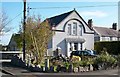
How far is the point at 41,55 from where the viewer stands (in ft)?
77.3

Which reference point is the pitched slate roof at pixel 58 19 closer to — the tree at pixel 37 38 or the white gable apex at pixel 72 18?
the white gable apex at pixel 72 18

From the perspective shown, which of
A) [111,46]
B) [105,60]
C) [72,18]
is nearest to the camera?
[105,60]

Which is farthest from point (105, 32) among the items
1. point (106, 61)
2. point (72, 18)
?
point (106, 61)

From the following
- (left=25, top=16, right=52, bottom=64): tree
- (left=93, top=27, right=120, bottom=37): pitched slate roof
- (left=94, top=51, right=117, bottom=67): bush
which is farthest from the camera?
(left=93, top=27, right=120, bottom=37): pitched slate roof

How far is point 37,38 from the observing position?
24031mm

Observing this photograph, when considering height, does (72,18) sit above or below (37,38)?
above

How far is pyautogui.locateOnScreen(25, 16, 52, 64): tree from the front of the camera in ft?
77.9

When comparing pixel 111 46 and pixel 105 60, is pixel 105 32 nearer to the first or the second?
pixel 111 46

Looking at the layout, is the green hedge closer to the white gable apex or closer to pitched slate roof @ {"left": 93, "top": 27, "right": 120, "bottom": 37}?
the white gable apex

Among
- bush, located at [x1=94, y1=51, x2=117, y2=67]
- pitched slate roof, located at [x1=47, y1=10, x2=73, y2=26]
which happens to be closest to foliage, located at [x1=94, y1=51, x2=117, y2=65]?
bush, located at [x1=94, y1=51, x2=117, y2=67]

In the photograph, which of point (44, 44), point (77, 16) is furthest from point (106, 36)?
point (44, 44)

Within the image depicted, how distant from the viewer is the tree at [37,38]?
2375 cm

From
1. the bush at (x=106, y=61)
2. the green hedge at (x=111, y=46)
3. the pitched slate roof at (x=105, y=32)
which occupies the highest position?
the pitched slate roof at (x=105, y=32)

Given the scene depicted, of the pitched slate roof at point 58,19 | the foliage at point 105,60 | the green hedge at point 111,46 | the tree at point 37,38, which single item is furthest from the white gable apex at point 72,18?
the foliage at point 105,60
